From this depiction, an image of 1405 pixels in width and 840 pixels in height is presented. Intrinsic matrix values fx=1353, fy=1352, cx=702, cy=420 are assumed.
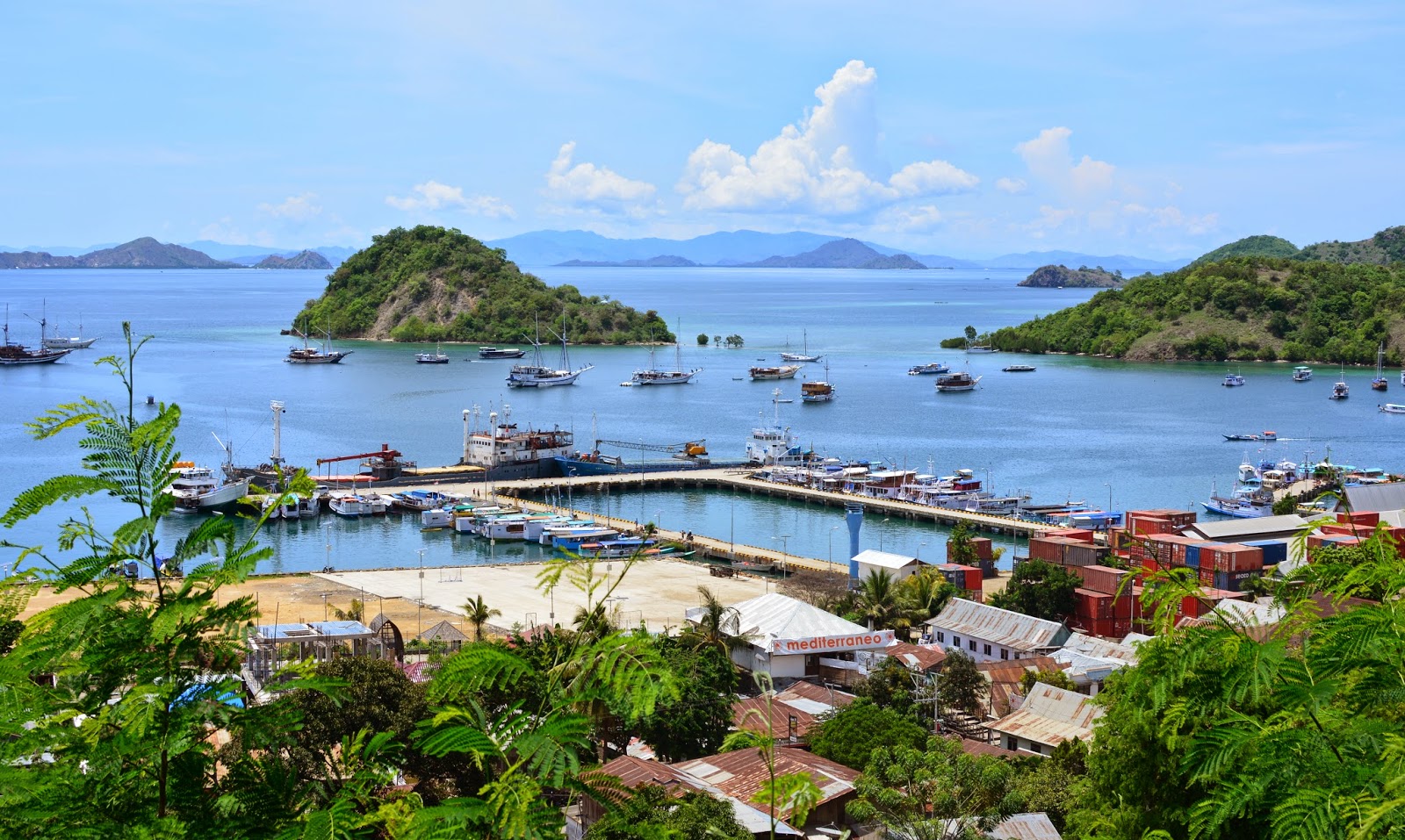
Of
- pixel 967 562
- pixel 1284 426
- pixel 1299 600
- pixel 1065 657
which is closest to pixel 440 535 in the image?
pixel 967 562

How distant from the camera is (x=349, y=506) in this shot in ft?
140

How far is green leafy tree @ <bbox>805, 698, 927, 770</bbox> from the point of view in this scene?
14836 millimetres

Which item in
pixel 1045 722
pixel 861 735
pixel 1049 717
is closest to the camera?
pixel 861 735

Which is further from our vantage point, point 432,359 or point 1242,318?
point 1242,318

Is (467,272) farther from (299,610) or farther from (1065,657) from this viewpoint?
(1065,657)

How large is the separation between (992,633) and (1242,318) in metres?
83.6

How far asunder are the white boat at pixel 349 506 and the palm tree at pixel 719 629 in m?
23.2

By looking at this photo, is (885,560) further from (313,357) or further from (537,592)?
(313,357)

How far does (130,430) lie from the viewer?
3305 millimetres

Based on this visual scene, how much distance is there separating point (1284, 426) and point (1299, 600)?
62510mm

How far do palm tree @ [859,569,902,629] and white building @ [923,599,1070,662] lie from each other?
903 mm

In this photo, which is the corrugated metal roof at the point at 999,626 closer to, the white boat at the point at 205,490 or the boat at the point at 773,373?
the white boat at the point at 205,490

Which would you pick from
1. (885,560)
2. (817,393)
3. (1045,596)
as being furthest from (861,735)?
(817,393)

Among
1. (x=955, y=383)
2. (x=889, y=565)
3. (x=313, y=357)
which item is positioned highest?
(x=313, y=357)
